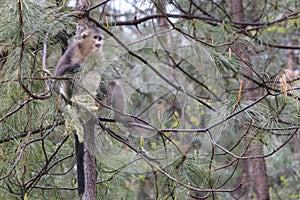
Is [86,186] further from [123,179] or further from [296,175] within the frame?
[296,175]

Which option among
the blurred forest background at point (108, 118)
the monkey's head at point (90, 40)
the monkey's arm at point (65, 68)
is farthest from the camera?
the monkey's head at point (90, 40)

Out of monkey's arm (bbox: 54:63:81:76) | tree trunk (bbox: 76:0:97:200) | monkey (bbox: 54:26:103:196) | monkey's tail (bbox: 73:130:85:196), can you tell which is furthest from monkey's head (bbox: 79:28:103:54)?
monkey's tail (bbox: 73:130:85:196)

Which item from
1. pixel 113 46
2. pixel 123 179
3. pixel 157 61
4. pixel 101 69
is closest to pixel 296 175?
pixel 157 61

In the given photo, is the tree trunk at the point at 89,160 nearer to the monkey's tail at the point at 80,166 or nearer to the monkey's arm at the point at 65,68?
the monkey's tail at the point at 80,166

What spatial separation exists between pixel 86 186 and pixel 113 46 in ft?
2.34

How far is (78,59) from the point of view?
2717 mm

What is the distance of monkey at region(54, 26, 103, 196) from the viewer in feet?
7.53

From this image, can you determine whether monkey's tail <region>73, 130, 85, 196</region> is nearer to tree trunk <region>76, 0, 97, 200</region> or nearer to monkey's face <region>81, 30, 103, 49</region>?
tree trunk <region>76, 0, 97, 200</region>

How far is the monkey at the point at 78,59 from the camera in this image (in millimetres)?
2295

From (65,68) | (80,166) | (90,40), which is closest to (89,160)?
(80,166)

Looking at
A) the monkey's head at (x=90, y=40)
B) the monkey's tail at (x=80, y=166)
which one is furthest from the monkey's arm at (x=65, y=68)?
the monkey's tail at (x=80, y=166)

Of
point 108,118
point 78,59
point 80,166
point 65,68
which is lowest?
point 80,166

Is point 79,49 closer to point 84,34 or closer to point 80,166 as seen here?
point 84,34

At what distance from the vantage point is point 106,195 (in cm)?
272
